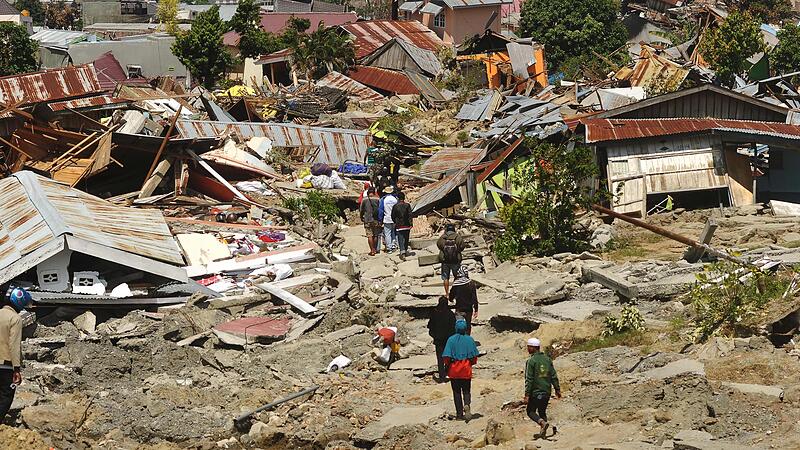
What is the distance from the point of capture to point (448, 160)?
25797 millimetres

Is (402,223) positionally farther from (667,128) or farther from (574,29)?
(574,29)

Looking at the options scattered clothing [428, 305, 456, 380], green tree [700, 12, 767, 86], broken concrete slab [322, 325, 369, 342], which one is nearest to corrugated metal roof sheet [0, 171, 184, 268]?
broken concrete slab [322, 325, 369, 342]

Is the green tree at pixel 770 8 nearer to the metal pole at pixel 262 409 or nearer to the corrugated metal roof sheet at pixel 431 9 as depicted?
the corrugated metal roof sheet at pixel 431 9

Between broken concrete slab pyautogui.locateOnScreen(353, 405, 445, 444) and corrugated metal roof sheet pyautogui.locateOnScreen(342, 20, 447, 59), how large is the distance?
1382 inches

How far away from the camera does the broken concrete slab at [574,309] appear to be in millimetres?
13484

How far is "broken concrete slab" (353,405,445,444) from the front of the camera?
1075cm

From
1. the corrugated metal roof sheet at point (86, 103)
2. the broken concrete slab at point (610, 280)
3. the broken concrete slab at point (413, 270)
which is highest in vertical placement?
the corrugated metal roof sheet at point (86, 103)

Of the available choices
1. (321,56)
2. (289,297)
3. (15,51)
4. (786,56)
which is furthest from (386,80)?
(289,297)

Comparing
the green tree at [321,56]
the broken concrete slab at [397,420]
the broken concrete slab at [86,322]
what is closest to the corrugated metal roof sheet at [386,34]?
the green tree at [321,56]

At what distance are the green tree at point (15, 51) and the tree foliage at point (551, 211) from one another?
32.4 m

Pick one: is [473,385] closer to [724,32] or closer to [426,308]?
[426,308]

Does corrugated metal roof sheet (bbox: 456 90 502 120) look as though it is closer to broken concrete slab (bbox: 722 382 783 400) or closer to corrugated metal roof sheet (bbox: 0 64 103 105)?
corrugated metal roof sheet (bbox: 0 64 103 105)

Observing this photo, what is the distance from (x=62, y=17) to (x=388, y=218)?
74.1 metres

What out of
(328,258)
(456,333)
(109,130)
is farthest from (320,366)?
(109,130)
